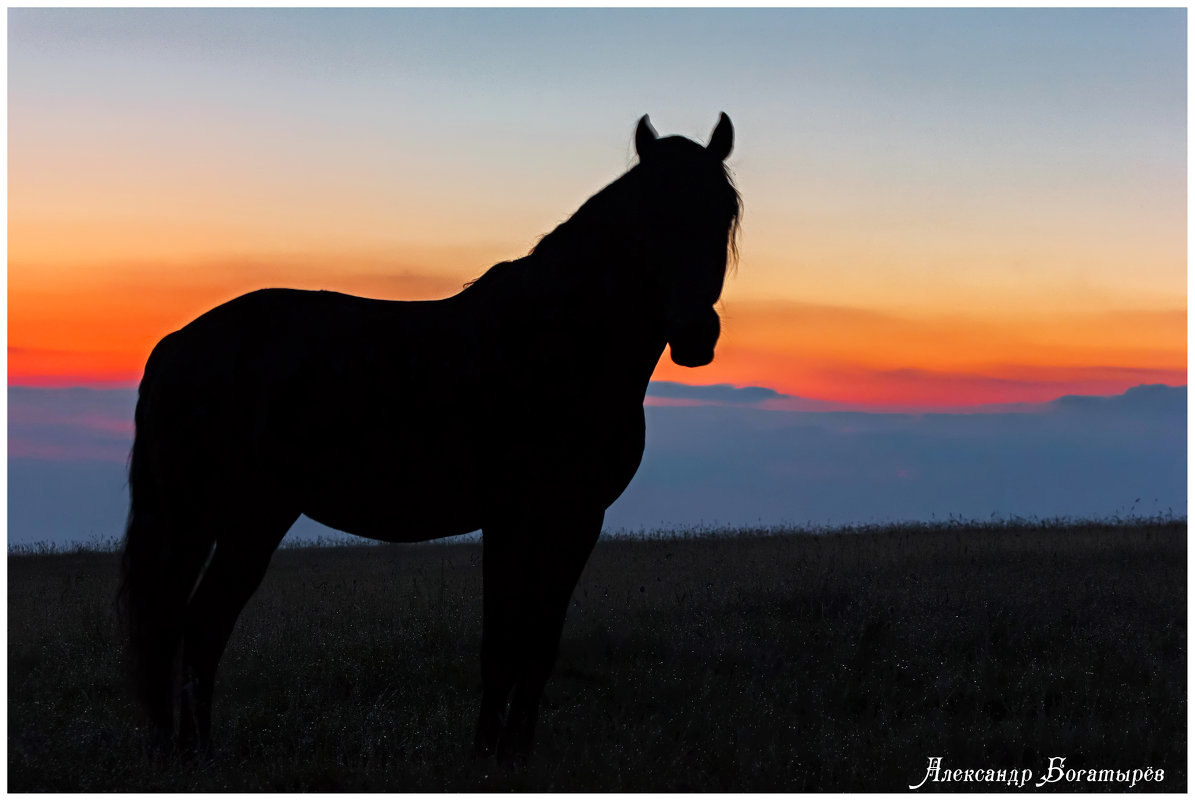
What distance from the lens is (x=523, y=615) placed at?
5695mm

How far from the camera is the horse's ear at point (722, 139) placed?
590 cm

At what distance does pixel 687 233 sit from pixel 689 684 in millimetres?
4015

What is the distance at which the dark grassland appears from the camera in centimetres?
605

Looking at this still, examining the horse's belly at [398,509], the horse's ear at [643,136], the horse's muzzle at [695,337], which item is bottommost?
the horse's belly at [398,509]

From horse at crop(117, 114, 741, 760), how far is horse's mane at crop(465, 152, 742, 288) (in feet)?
0.04

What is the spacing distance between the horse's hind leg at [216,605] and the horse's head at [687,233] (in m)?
2.87

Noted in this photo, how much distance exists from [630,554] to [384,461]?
34.7 ft

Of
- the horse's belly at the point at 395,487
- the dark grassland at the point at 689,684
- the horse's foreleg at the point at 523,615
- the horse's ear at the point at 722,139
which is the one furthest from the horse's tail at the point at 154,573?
the horse's ear at the point at 722,139

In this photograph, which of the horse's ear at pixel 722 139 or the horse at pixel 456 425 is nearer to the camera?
the horse at pixel 456 425

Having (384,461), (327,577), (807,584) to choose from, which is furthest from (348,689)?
(327,577)

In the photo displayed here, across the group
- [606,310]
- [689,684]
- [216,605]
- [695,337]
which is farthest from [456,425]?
[689,684]

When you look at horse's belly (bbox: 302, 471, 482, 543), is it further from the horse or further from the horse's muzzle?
the horse's muzzle

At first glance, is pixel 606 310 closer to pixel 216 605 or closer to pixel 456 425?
pixel 456 425

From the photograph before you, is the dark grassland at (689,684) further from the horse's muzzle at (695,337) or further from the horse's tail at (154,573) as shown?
the horse's muzzle at (695,337)
